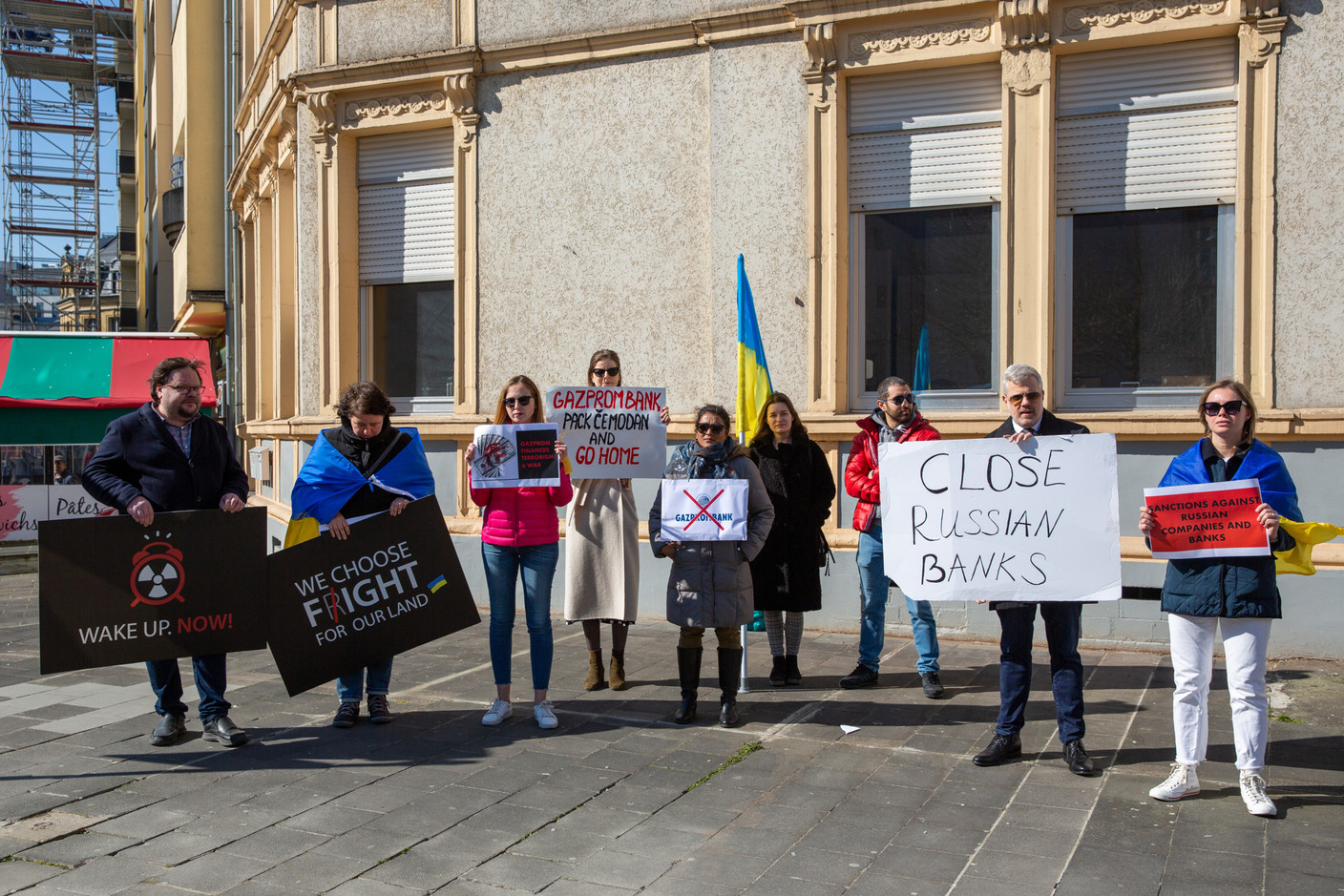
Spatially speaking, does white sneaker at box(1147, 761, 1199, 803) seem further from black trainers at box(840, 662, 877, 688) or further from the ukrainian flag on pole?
the ukrainian flag on pole

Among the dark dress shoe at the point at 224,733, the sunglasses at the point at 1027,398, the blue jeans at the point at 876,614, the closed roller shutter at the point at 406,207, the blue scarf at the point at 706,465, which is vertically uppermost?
the closed roller shutter at the point at 406,207

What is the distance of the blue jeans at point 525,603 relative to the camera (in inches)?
Answer: 245

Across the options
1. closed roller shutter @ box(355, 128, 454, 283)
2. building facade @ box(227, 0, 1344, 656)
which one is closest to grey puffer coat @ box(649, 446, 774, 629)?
building facade @ box(227, 0, 1344, 656)

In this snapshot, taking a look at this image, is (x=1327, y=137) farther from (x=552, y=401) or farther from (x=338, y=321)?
(x=338, y=321)

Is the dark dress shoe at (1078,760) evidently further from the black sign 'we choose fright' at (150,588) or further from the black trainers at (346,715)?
the black sign 'we choose fright' at (150,588)

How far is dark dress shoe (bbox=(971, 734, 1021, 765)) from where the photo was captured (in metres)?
5.38

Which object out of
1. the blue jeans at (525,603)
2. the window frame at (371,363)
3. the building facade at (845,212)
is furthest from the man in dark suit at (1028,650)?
the window frame at (371,363)

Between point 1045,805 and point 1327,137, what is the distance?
553 centimetres

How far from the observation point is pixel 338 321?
448 inches

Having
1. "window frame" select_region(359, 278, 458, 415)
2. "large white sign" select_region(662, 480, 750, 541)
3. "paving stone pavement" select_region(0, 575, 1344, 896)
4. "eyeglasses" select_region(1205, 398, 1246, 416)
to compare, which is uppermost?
"window frame" select_region(359, 278, 458, 415)

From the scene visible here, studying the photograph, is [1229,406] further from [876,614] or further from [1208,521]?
[876,614]

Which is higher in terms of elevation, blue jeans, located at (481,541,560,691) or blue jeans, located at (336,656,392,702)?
blue jeans, located at (481,541,560,691)

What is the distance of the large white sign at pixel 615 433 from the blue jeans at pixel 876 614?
4.54 ft

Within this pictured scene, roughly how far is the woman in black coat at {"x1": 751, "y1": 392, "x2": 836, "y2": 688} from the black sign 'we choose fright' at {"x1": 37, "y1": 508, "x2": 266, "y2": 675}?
301 cm
